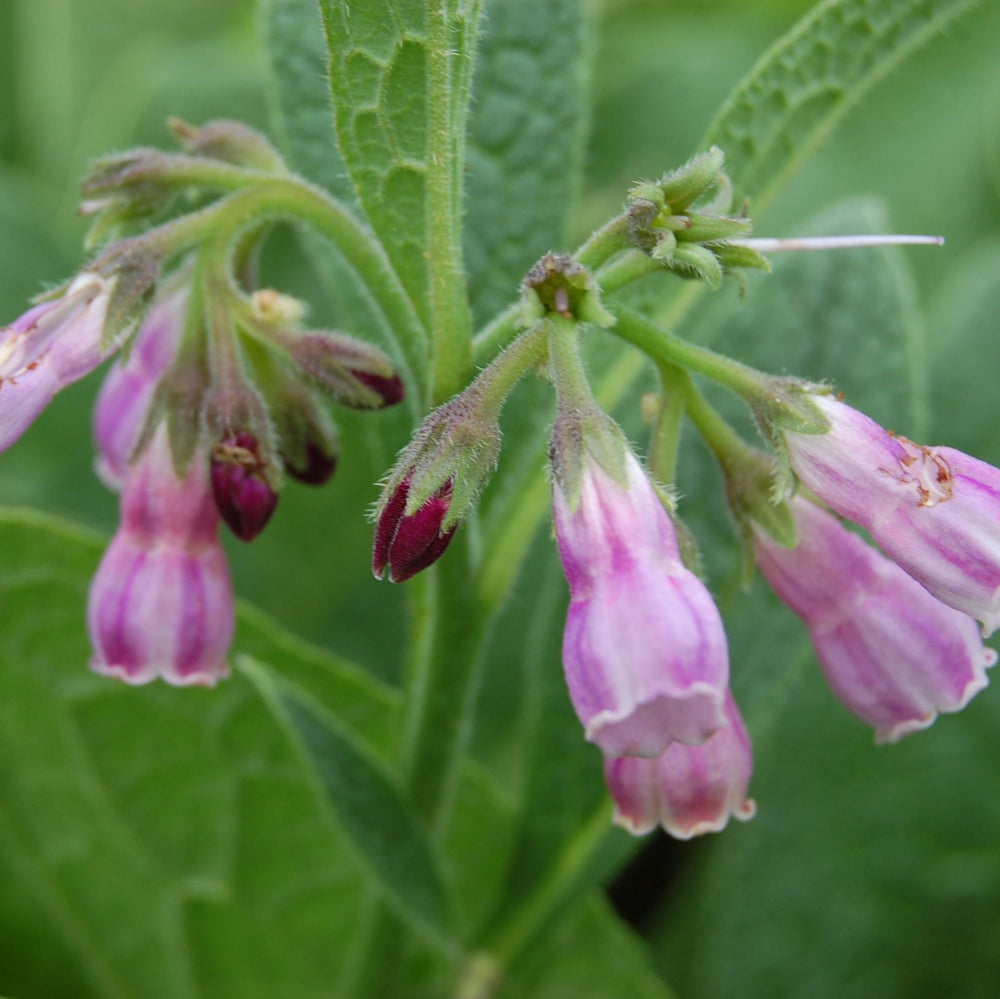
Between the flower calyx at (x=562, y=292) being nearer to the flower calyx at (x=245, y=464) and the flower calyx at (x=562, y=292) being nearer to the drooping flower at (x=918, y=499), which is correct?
the drooping flower at (x=918, y=499)

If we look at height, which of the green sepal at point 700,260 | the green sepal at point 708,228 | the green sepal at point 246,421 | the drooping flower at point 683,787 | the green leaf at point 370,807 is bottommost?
the green leaf at point 370,807

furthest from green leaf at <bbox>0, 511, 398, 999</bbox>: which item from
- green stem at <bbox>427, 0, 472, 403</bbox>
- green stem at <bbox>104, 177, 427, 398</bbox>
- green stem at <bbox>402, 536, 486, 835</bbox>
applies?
green stem at <bbox>427, 0, 472, 403</bbox>

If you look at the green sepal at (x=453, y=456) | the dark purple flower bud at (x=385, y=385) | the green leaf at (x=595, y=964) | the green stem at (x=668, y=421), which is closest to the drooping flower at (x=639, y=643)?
the green sepal at (x=453, y=456)

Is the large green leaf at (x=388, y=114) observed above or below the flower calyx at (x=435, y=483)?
above

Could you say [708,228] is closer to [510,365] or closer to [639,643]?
[510,365]

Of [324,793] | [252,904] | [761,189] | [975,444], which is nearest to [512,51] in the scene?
[761,189]

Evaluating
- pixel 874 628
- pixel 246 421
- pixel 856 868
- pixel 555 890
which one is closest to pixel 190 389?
pixel 246 421

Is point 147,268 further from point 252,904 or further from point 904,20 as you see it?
point 252,904
